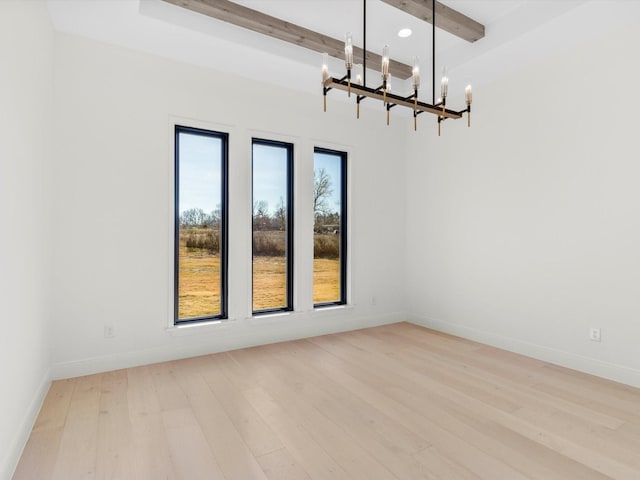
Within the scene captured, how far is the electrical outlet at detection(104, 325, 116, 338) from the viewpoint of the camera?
129 inches

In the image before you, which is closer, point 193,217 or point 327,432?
point 327,432

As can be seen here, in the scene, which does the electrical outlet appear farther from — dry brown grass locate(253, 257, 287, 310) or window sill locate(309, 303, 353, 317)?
window sill locate(309, 303, 353, 317)

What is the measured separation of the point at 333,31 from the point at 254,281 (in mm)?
2820

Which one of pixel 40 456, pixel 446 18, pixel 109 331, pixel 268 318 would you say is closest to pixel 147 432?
pixel 40 456

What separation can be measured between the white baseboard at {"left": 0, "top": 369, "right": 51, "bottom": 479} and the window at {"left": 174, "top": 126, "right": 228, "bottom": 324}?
1213 mm

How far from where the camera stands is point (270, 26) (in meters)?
3.29

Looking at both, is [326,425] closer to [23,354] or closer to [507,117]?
[23,354]

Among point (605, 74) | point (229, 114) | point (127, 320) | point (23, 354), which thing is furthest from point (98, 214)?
point (605, 74)

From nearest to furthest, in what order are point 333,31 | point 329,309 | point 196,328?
point 333,31, point 196,328, point 329,309

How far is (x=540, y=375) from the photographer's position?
128 inches

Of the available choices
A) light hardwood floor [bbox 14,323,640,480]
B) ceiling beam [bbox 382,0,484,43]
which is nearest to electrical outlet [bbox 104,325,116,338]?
light hardwood floor [bbox 14,323,640,480]

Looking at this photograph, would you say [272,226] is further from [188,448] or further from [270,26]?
[188,448]

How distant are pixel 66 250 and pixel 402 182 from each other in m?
4.17

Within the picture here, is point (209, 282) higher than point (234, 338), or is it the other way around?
point (209, 282)
